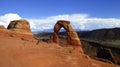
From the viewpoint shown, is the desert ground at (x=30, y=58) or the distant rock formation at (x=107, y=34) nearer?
the desert ground at (x=30, y=58)

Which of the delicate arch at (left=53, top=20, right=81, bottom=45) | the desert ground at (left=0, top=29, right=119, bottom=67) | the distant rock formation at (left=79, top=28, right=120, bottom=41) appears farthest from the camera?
the distant rock formation at (left=79, top=28, right=120, bottom=41)

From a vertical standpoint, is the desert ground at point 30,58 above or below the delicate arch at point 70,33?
below

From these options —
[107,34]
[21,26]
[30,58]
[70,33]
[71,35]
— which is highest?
[21,26]

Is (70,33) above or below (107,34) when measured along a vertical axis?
below

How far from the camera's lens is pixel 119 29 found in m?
163

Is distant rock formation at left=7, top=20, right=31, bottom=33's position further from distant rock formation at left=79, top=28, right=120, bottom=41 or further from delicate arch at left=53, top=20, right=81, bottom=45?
distant rock formation at left=79, top=28, right=120, bottom=41

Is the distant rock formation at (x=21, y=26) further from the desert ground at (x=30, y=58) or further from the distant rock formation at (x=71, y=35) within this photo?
the desert ground at (x=30, y=58)

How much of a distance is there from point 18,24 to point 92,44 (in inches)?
2517

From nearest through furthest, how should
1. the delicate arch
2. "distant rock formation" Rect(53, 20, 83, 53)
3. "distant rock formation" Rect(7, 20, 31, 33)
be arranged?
"distant rock formation" Rect(7, 20, 31, 33) → "distant rock formation" Rect(53, 20, 83, 53) → the delicate arch

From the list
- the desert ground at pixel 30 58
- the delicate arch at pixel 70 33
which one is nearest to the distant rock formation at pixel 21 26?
the delicate arch at pixel 70 33

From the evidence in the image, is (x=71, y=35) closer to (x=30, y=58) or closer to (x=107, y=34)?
(x=30, y=58)

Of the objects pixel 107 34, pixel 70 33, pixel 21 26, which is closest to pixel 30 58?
pixel 21 26

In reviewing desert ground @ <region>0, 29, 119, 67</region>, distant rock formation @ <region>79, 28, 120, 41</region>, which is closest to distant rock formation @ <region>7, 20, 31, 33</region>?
desert ground @ <region>0, 29, 119, 67</region>

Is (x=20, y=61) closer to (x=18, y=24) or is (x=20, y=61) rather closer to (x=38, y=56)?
(x=38, y=56)
